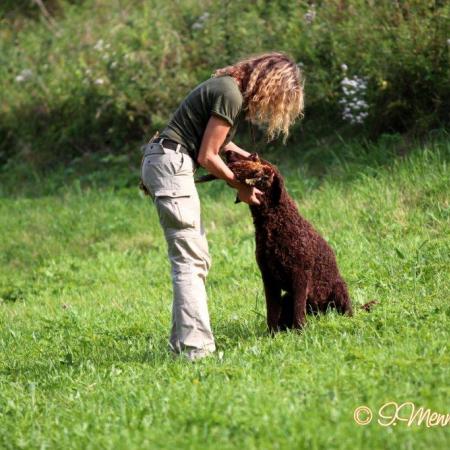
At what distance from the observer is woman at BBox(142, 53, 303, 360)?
5359 mm

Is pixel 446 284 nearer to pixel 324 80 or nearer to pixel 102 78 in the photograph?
pixel 324 80

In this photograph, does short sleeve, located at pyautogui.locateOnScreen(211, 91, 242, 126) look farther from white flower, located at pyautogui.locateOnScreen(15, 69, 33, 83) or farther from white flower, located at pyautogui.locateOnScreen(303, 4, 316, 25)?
white flower, located at pyautogui.locateOnScreen(15, 69, 33, 83)

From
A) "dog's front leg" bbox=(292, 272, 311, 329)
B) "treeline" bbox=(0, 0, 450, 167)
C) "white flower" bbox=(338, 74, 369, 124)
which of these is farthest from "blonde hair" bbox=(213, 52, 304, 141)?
"white flower" bbox=(338, 74, 369, 124)

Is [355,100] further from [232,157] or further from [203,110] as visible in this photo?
[203,110]

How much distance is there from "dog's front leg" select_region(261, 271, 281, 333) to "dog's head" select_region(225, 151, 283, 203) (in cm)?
54

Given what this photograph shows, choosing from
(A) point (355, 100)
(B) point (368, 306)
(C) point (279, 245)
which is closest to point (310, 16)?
(A) point (355, 100)

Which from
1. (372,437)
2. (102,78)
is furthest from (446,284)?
(102,78)

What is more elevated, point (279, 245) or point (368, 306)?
point (279, 245)

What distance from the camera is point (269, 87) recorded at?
535cm

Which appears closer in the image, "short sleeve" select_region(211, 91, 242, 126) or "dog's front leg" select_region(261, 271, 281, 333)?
"short sleeve" select_region(211, 91, 242, 126)

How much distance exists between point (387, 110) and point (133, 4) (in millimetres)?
8437

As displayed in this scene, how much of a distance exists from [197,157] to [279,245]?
78 centimetres

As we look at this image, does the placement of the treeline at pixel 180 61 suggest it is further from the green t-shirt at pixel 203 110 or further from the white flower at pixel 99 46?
the green t-shirt at pixel 203 110

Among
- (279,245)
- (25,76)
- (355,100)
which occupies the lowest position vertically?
(355,100)
